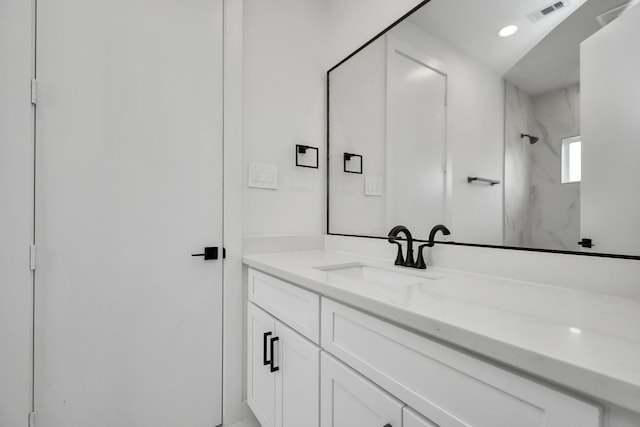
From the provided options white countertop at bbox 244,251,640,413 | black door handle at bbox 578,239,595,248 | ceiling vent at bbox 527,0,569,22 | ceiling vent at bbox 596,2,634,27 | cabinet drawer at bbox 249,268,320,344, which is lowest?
cabinet drawer at bbox 249,268,320,344

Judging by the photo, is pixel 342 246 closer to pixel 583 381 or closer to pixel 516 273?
pixel 516 273

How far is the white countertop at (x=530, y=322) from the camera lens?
1.25 feet

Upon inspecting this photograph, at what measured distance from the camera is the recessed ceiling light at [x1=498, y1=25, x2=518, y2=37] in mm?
962

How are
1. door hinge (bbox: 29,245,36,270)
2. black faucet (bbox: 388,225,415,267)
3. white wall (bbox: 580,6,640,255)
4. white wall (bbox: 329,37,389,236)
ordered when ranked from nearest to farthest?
white wall (bbox: 580,6,640,255) < door hinge (bbox: 29,245,36,270) < black faucet (bbox: 388,225,415,267) < white wall (bbox: 329,37,389,236)

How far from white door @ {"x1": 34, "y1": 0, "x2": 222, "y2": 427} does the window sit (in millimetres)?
1330

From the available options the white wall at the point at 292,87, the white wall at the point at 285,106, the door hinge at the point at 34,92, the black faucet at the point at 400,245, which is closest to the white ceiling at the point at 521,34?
the white wall at the point at 292,87

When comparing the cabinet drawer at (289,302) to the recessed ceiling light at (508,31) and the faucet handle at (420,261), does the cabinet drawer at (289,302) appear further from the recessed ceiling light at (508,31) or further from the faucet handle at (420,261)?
the recessed ceiling light at (508,31)

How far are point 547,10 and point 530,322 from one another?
94cm

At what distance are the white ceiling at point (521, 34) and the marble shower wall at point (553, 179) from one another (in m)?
0.06

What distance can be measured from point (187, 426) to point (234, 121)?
1.47 m

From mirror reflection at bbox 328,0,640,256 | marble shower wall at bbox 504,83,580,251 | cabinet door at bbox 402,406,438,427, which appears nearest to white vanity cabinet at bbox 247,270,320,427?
cabinet door at bbox 402,406,438,427

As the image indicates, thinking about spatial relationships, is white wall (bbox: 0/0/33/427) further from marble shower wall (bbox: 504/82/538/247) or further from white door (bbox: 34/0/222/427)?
marble shower wall (bbox: 504/82/538/247)

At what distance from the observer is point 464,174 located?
43.0 inches

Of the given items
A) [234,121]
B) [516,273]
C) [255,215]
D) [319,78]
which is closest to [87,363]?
[255,215]
